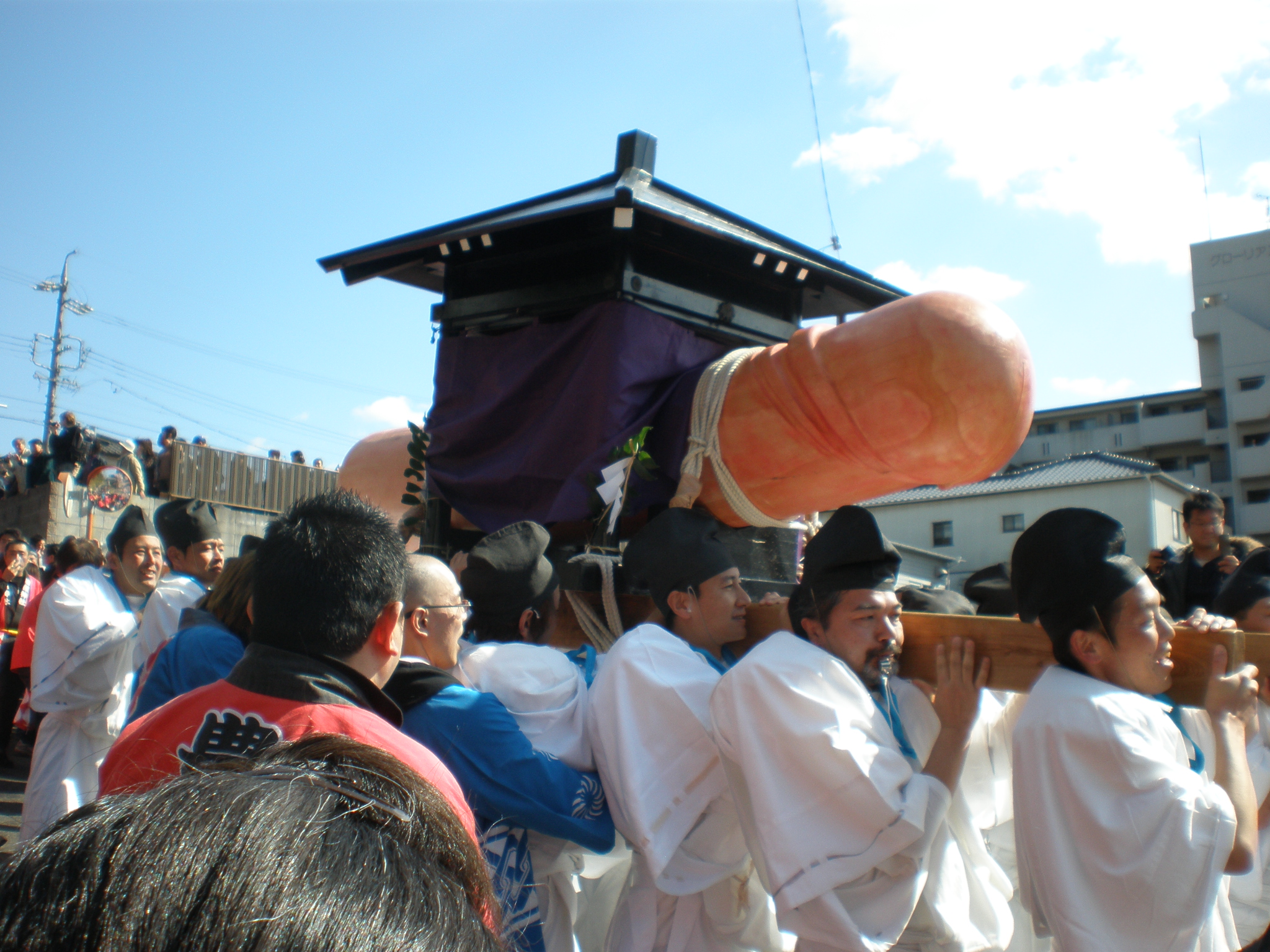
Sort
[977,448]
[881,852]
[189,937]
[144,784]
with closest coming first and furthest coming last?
1. [189,937]
2. [144,784]
3. [881,852]
4. [977,448]

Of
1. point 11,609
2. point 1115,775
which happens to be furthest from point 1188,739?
point 11,609

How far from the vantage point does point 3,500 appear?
14.7m

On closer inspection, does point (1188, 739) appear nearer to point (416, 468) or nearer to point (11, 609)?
point (416, 468)

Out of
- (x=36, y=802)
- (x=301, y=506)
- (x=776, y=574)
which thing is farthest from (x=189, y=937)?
(x=36, y=802)

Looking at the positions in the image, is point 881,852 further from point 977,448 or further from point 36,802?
point 36,802

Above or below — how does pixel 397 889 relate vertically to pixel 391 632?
below

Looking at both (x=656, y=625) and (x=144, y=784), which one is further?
(x=656, y=625)

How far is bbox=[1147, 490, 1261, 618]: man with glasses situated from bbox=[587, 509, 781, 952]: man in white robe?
2854 millimetres

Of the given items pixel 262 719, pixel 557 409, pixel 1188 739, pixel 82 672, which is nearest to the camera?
pixel 262 719

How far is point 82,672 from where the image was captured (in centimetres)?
449

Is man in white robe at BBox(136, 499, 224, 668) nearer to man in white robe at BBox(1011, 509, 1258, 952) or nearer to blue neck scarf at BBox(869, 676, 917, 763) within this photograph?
blue neck scarf at BBox(869, 676, 917, 763)

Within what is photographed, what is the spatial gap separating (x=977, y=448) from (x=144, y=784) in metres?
2.85

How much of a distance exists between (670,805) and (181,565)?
288 centimetres

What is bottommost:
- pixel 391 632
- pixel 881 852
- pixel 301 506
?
pixel 881 852
